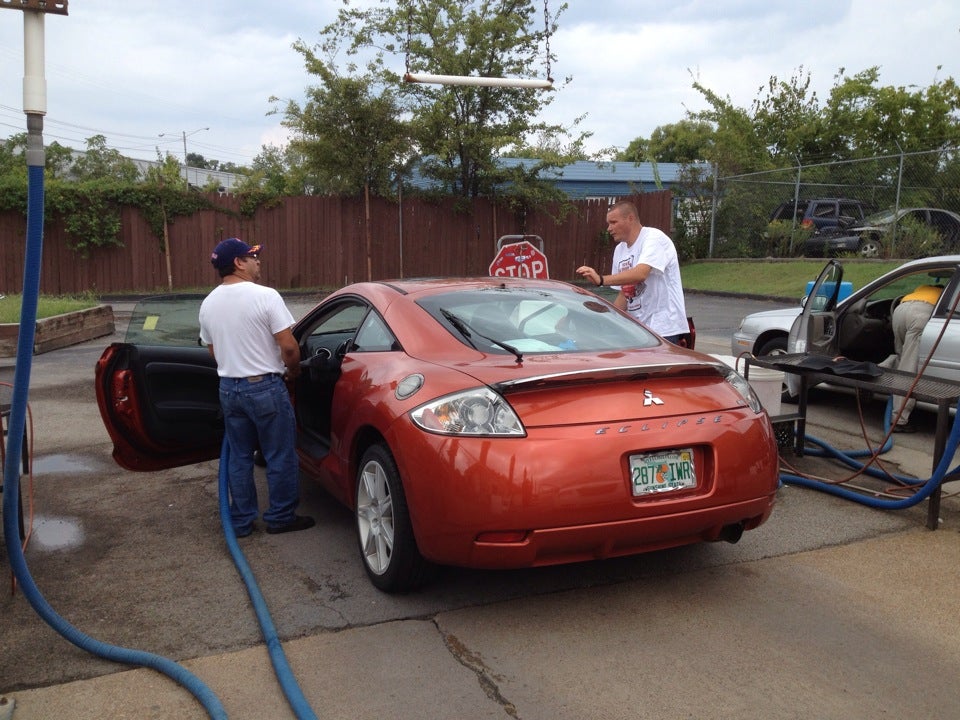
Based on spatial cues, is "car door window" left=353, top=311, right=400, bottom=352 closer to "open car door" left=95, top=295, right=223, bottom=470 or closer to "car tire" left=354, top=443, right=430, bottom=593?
"car tire" left=354, top=443, right=430, bottom=593

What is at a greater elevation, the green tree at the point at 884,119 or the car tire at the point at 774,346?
the green tree at the point at 884,119

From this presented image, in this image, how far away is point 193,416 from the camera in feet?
16.7

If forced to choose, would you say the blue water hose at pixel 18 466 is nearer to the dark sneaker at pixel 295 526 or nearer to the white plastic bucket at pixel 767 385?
the dark sneaker at pixel 295 526

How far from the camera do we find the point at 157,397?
4.93 meters

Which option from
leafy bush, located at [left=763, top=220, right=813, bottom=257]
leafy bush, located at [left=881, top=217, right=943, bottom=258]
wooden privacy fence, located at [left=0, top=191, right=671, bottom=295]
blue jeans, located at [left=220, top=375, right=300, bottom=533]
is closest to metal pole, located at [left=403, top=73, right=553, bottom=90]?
blue jeans, located at [left=220, top=375, right=300, bottom=533]

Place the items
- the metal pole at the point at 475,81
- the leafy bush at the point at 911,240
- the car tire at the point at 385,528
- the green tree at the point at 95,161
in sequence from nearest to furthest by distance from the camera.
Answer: the car tire at the point at 385,528 < the metal pole at the point at 475,81 < the leafy bush at the point at 911,240 < the green tree at the point at 95,161

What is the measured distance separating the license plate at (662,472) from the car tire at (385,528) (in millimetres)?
999

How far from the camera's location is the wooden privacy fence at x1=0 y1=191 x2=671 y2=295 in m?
20.3

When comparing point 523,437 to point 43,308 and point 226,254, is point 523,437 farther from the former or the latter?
point 43,308

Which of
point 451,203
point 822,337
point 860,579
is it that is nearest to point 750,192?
point 451,203

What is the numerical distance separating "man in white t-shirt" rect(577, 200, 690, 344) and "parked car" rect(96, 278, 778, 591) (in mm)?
1350

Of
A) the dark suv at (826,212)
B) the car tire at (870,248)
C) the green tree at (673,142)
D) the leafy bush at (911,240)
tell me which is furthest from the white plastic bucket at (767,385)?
the green tree at (673,142)

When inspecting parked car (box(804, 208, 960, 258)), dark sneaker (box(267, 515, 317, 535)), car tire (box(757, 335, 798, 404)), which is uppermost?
parked car (box(804, 208, 960, 258))

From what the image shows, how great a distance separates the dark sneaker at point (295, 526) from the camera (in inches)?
188
